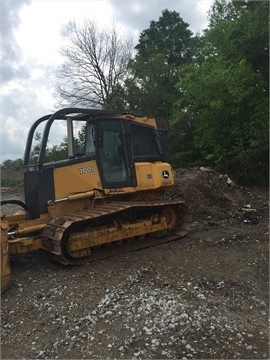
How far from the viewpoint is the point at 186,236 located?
8.00m

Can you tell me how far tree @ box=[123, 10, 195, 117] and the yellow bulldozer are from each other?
51.7ft

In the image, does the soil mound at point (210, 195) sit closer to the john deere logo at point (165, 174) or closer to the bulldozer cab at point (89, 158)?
the john deere logo at point (165, 174)

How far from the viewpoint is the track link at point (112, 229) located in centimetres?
640

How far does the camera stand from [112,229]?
6.94 metres

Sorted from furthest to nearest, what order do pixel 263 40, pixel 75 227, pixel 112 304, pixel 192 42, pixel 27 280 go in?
1. pixel 192 42
2. pixel 263 40
3. pixel 75 227
4. pixel 27 280
5. pixel 112 304

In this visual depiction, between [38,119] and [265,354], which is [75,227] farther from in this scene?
[265,354]

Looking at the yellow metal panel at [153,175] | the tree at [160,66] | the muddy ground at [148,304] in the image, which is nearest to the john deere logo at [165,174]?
the yellow metal panel at [153,175]

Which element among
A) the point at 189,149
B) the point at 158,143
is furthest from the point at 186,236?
the point at 189,149

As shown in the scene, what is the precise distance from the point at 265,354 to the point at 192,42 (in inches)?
1021

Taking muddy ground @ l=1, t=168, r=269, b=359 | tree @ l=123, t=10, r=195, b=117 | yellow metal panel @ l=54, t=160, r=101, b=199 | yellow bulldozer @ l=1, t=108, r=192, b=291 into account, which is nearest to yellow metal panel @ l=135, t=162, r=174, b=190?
yellow bulldozer @ l=1, t=108, r=192, b=291

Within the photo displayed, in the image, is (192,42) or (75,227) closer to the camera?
(75,227)

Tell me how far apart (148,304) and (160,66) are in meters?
21.4

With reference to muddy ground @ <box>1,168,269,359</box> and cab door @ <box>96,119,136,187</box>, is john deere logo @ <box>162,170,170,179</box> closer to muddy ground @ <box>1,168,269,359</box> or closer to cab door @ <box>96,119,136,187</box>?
cab door @ <box>96,119,136,187</box>

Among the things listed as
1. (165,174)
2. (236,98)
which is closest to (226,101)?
(236,98)
